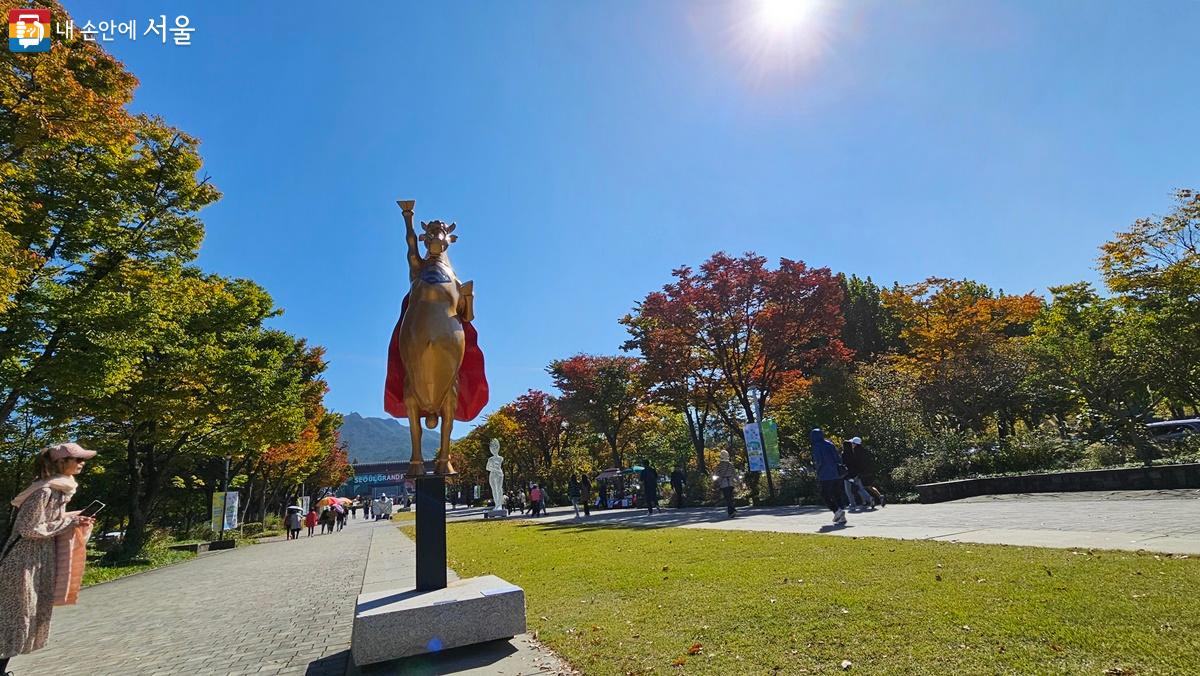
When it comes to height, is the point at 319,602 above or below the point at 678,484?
below

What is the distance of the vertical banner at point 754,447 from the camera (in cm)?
1891

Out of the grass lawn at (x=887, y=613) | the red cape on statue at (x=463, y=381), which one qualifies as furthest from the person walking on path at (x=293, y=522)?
the red cape on statue at (x=463, y=381)

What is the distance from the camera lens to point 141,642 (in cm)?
635

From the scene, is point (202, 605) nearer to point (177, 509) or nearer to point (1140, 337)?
point (1140, 337)

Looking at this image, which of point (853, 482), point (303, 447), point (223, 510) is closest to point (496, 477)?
point (223, 510)

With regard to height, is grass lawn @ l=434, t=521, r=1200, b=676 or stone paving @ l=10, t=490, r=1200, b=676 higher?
grass lawn @ l=434, t=521, r=1200, b=676

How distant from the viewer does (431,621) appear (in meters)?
3.97

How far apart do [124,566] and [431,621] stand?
17881 mm

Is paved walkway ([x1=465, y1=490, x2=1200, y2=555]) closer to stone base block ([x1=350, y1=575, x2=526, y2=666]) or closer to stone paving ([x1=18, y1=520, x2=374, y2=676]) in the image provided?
stone base block ([x1=350, y1=575, x2=526, y2=666])

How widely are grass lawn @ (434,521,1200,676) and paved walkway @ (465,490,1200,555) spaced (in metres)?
0.87

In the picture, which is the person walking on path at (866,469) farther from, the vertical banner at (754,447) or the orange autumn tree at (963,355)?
the orange autumn tree at (963,355)

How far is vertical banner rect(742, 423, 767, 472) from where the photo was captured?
18.9 m

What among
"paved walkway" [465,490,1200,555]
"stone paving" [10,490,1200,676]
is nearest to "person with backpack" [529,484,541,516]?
"stone paving" [10,490,1200,676]

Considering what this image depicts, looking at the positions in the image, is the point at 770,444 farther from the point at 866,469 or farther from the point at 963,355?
the point at 963,355
